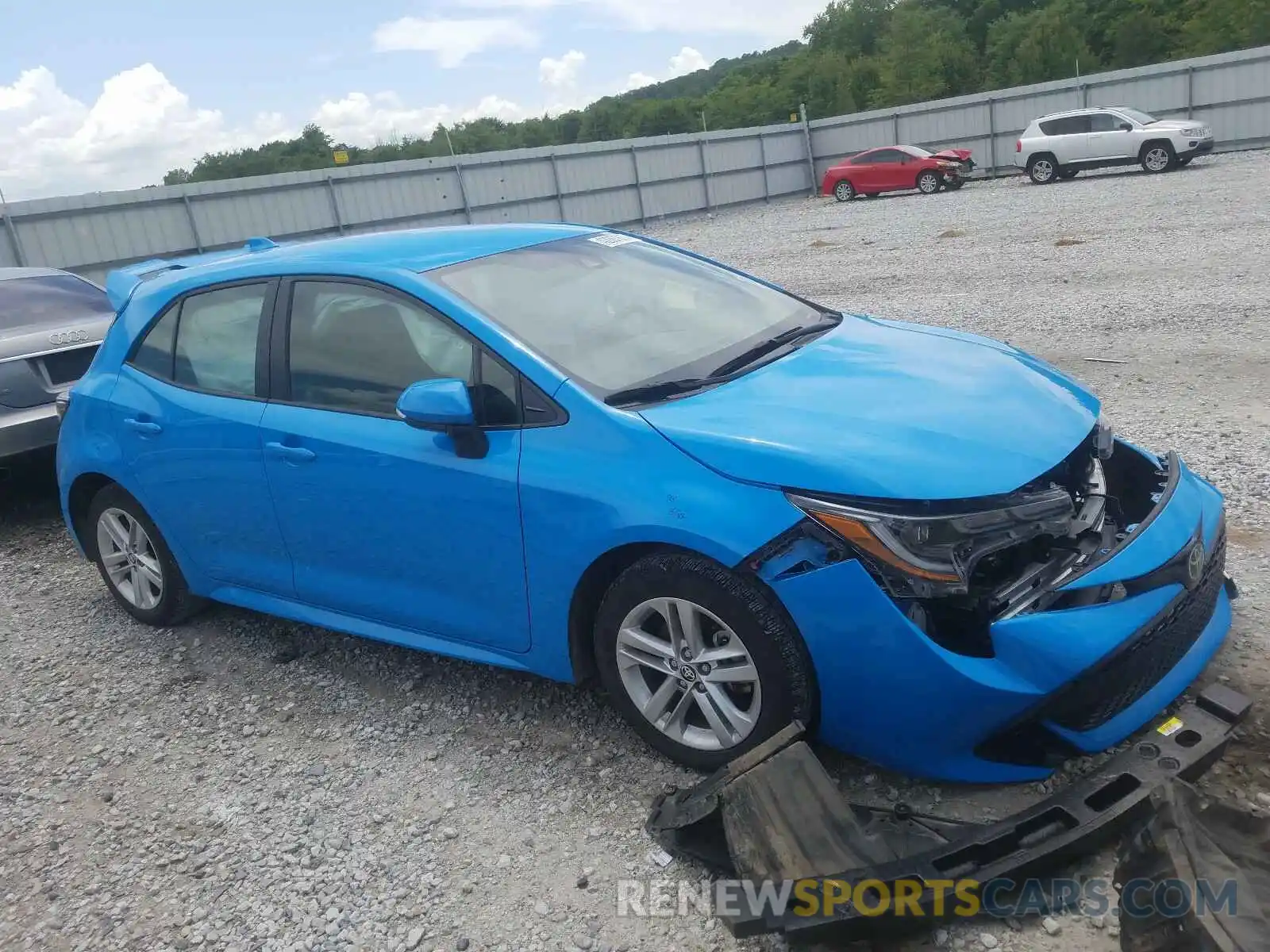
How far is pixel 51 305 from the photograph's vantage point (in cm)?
702

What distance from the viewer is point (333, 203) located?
2170 centimetres

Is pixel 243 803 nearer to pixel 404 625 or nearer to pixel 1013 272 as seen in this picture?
pixel 404 625

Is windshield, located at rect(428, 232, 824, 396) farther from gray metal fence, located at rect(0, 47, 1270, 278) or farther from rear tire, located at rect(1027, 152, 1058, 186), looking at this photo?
rear tire, located at rect(1027, 152, 1058, 186)

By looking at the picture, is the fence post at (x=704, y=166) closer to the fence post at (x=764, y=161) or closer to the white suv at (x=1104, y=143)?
A: the fence post at (x=764, y=161)

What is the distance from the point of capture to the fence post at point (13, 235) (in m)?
17.3

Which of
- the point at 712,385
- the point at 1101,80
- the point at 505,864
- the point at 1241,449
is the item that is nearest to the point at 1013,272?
the point at 1241,449

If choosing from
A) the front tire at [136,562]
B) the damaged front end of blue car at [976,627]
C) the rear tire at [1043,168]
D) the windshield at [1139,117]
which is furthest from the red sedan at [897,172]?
the damaged front end of blue car at [976,627]

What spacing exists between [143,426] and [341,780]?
6.09 ft

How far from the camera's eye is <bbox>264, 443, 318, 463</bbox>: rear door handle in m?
3.62

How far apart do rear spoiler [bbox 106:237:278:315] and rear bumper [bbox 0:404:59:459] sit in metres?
1.48

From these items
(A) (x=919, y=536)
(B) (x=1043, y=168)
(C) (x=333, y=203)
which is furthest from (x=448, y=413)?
(B) (x=1043, y=168)

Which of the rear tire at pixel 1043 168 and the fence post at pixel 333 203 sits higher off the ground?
the fence post at pixel 333 203

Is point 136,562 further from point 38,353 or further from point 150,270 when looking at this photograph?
point 38,353

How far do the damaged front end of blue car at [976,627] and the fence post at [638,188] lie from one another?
25.0 metres
